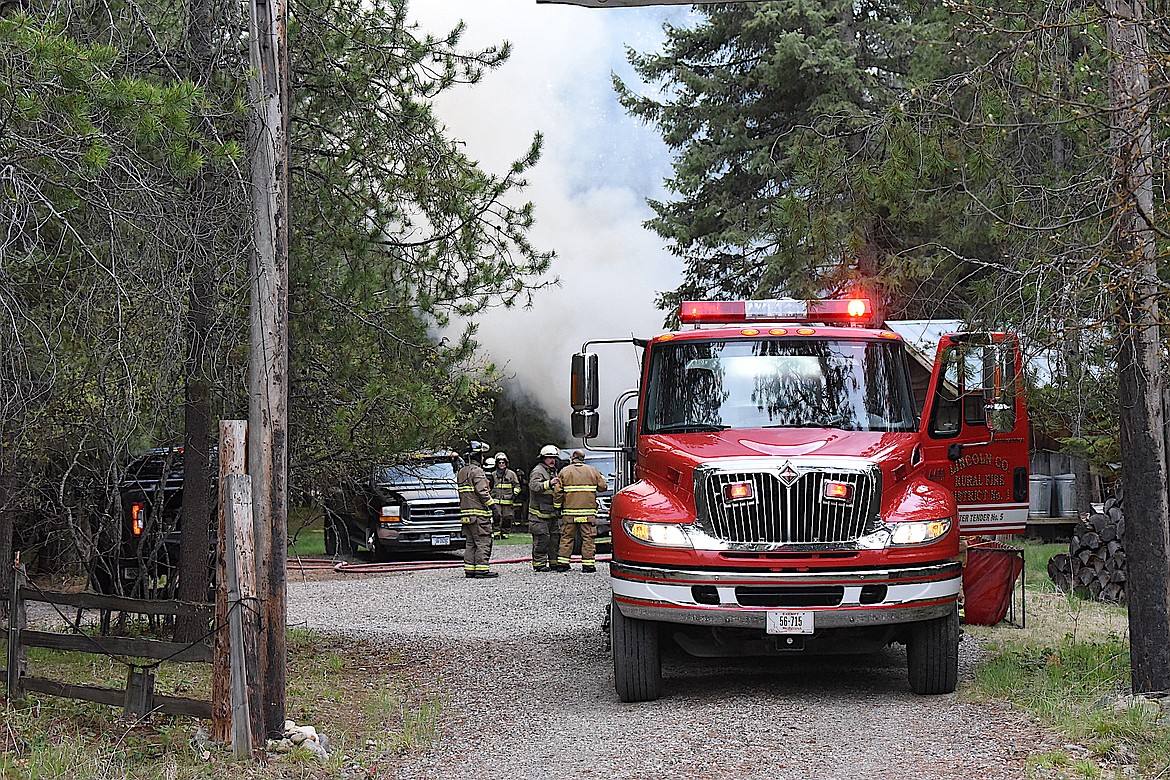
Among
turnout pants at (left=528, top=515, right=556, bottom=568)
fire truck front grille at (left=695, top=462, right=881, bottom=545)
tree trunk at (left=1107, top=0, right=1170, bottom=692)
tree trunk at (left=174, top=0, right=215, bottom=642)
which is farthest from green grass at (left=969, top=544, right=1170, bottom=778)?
turnout pants at (left=528, top=515, right=556, bottom=568)

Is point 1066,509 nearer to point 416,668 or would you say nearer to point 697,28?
point 697,28

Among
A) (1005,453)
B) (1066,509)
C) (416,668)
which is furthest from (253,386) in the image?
(1066,509)

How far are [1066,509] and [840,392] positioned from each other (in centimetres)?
1559

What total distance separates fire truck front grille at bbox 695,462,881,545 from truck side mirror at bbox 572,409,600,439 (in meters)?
1.68

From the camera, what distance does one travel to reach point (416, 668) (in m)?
10.4

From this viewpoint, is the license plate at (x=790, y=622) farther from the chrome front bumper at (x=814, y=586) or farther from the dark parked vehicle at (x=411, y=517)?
the dark parked vehicle at (x=411, y=517)

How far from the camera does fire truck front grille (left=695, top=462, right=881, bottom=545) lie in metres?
7.88

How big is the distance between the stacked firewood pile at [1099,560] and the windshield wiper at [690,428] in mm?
7133

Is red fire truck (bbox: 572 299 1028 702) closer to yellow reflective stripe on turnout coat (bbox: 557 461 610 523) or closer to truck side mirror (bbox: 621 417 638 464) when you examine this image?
truck side mirror (bbox: 621 417 638 464)

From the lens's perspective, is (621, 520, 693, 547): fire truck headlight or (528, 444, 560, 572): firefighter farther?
(528, 444, 560, 572): firefighter

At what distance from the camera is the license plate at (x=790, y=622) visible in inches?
305

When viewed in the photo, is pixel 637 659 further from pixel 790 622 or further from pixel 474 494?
pixel 474 494

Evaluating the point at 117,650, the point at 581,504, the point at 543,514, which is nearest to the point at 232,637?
the point at 117,650

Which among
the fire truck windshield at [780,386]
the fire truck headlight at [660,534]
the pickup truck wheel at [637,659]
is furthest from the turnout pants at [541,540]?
the fire truck headlight at [660,534]
